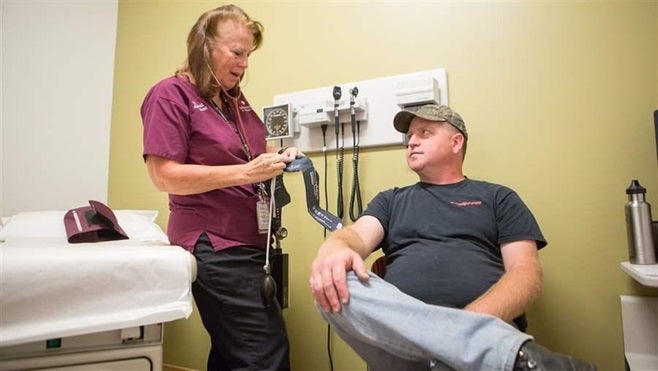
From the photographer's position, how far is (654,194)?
47.4 inches

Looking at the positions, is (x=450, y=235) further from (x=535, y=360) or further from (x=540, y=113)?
(x=540, y=113)

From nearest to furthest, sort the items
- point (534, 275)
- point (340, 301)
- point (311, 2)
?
point (340, 301) < point (534, 275) < point (311, 2)

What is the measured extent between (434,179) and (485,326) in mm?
597

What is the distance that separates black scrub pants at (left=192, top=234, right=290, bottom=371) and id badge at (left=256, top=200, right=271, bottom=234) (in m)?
0.12

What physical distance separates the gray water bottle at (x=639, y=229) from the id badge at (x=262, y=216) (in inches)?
40.6

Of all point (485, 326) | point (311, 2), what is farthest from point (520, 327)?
point (311, 2)

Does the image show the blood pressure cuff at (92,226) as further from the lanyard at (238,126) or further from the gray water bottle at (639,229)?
the gray water bottle at (639,229)

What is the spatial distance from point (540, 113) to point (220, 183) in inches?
41.9

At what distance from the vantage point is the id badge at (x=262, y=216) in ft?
4.01

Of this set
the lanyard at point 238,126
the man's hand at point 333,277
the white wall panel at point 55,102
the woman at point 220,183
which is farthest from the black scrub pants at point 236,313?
the white wall panel at point 55,102

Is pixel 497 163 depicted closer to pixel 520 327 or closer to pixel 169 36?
pixel 520 327

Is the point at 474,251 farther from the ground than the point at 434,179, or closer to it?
closer to it

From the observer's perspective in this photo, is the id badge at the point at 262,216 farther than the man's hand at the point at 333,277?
Yes

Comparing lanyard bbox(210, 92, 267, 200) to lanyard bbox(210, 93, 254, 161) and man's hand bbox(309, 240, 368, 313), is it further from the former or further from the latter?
man's hand bbox(309, 240, 368, 313)
